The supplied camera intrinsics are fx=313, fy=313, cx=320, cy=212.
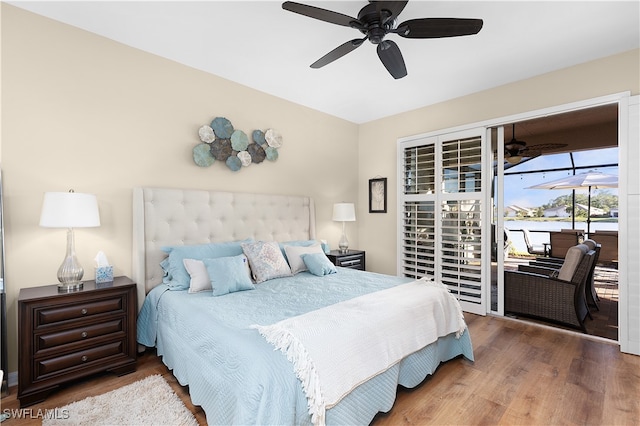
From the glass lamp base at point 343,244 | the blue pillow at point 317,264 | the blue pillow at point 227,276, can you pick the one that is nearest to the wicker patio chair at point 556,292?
the glass lamp base at point 343,244

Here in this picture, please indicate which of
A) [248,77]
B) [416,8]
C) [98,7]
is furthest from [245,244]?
[416,8]

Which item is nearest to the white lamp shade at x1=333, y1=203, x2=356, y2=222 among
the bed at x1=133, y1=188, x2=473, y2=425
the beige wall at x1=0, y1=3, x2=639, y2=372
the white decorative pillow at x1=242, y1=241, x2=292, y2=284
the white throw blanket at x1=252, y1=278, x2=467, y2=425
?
the beige wall at x1=0, y1=3, x2=639, y2=372

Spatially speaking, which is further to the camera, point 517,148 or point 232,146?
point 517,148

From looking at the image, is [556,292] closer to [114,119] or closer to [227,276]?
[227,276]

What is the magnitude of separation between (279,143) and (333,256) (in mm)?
1610

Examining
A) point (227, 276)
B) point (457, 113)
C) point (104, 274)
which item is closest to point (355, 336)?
point (227, 276)

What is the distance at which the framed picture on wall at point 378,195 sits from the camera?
15.9 feet

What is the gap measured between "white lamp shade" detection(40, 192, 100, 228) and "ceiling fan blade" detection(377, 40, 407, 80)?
94.1 inches

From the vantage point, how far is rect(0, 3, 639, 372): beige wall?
2336 mm

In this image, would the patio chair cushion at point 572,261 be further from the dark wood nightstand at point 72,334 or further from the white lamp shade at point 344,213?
the dark wood nightstand at point 72,334

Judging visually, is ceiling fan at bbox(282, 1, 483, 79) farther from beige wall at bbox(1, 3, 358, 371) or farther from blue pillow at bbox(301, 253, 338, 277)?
blue pillow at bbox(301, 253, 338, 277)

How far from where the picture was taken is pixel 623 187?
286 cm

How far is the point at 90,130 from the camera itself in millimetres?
2627

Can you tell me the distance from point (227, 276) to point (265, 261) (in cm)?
52
